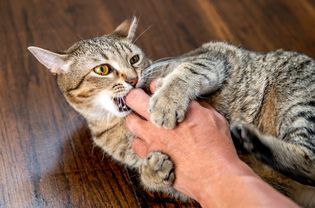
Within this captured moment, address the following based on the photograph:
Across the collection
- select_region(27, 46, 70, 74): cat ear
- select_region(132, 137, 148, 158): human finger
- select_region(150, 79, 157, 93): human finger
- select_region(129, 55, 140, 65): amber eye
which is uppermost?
select_region(27, 46, 70, 74): cat ear

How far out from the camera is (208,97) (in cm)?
163

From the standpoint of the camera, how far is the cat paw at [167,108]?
1381 millimetres

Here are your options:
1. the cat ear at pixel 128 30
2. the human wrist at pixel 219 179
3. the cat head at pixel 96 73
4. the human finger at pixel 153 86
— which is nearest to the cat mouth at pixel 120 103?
the cat head at pixel 96 73

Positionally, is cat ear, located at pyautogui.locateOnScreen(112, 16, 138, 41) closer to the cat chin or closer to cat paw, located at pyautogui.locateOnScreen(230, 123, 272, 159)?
the cat chin

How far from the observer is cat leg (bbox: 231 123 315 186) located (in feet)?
4.63

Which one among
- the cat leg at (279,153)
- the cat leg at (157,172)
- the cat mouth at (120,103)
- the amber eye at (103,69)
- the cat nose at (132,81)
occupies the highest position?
the amber eye at (103,69)

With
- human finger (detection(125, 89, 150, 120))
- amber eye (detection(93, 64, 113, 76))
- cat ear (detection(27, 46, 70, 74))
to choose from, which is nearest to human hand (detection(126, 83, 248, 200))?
human finger (detection(125, 89, 150, 120))

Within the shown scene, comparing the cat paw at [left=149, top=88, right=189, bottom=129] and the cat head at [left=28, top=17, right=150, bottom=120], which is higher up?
the cat head at [left=28, top=17, right=150, bottom=120]

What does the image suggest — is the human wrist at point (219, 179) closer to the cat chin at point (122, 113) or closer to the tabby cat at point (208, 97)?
the tabby cat at point (208, 97)

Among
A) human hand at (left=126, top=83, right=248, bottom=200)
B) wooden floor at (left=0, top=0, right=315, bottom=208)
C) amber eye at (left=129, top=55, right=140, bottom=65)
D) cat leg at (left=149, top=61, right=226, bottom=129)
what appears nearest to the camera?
human hand at (left=126, top=83, right=248, bottom=200)

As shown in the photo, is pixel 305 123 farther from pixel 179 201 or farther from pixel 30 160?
pixel 30 160

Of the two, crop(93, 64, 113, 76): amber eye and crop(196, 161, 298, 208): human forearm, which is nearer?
crop(196, 161, 298, 208): human forearm

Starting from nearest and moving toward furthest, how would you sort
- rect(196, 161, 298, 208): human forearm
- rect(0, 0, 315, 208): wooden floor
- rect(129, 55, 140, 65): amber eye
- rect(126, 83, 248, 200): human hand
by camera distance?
1. rect(196, 161, 298, 208): human forearm
2. rect(126, 83, 248, 200): human hand
3. rect(0, 0, 315, 208): wooden floor
4. rect(129, 55, 140, 65): amber eye

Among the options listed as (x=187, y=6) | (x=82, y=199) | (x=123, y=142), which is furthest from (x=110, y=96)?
(x=187, y=6)
